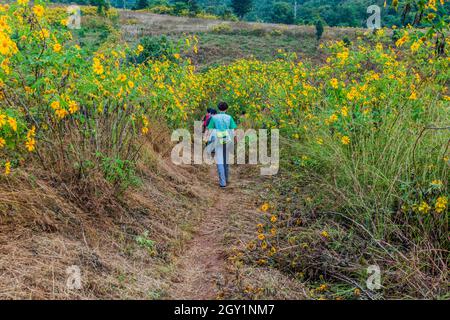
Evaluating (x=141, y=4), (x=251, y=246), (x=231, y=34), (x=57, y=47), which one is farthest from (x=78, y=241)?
(x=141, y=4)

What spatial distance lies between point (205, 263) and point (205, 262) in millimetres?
24

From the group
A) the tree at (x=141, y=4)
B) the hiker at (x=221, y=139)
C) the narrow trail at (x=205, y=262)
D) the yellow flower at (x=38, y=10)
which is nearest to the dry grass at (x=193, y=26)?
the tree at (x=141, y=4)

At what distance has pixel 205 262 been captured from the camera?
3.95 m

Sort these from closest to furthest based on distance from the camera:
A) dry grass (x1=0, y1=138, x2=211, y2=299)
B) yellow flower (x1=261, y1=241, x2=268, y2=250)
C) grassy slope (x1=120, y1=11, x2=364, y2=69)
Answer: dry grass (x1=0, y1=138, x2=211, y2=299) → yellow flower (x1=261, y1=241, x2=268, y2=250) → grassy slope (x1=120, y1=11, x2=364, y2=69)

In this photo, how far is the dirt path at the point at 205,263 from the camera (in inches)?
133

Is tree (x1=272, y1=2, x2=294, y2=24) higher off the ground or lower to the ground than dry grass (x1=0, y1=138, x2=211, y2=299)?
higher

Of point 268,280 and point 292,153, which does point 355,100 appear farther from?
point 268,280

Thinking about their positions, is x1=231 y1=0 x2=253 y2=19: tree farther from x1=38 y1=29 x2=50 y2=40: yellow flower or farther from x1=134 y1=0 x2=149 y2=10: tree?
x1=38 y1=29 x2=50 y2=40: yellow flower

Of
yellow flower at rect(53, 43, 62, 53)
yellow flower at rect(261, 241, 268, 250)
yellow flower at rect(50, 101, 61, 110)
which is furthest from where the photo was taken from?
yellow flower at rect(261, 241, 268, 250)

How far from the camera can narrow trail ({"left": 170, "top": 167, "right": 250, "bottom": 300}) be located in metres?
3.39

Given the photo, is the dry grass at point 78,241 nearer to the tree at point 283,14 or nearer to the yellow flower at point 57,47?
the yellow flower at point 57,47

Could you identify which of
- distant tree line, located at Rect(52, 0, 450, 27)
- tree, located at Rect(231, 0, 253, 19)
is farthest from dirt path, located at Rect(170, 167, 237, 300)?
tree, located at Rect(231, 0, 253, 19)

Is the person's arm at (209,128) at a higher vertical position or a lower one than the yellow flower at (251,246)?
higher

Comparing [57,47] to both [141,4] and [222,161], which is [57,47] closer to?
[222,161]
